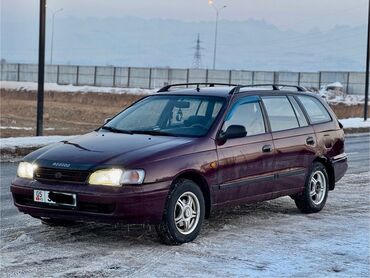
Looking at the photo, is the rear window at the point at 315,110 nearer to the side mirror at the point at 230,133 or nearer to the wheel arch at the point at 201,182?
the side mirror at the point at 230,133

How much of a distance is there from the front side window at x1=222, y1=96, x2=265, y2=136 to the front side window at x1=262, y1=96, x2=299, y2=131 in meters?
0.20

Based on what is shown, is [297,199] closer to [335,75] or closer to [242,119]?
[242,119]

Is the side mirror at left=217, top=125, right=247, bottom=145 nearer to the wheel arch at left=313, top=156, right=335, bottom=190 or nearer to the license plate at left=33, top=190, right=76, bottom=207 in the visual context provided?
the license plate at left=33, top=190, right=76, bottom=207

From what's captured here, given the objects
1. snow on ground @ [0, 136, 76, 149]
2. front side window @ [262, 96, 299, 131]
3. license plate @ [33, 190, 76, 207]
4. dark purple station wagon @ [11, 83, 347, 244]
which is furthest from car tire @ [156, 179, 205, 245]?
snow on ground @ [0, 136, 76, 149]

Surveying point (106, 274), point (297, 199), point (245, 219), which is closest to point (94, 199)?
point (106, 274)

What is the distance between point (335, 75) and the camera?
68312 millimetres

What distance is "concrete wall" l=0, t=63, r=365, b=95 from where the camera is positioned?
68481mm

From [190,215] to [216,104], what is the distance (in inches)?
57.5

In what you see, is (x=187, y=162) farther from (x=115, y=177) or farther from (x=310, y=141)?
(x=310, y=141)

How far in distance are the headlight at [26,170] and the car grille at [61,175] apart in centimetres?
9

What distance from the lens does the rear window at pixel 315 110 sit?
356 inches

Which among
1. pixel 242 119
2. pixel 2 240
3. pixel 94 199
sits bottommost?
pixel 2 240

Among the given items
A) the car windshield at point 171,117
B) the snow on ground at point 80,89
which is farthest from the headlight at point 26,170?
the snow on ground at point 80,89

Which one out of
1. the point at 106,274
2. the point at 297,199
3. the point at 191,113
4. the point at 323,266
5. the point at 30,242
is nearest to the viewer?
the point at 106,274
